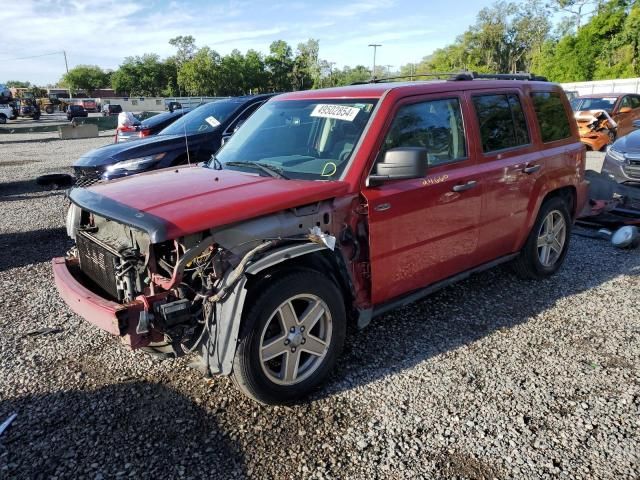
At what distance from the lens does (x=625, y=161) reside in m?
7.53

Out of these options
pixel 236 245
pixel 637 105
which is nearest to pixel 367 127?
pixel 236 245

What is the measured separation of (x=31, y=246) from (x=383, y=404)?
5.56 metres

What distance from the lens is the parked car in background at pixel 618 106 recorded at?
48.8 feet

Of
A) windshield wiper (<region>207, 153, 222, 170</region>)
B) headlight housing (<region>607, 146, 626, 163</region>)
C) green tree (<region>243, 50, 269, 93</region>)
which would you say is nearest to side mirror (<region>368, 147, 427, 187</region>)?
windshield wiper (<region>207, 153, 222, 170</region>)

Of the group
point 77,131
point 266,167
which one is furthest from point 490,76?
point 77,131

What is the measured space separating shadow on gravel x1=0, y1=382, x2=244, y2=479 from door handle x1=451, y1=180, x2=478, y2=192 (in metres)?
2.43

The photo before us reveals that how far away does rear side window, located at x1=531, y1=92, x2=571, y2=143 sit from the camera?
474cm

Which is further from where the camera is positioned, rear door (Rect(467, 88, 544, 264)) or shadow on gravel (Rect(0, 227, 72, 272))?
shadow on gravel (Rect(0, 227, 72, 272))

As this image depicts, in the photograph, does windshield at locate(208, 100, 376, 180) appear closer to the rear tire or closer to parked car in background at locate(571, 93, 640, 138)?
the rear tire

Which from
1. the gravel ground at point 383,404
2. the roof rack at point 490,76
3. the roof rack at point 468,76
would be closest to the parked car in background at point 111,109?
the gravel ground at point 383,404

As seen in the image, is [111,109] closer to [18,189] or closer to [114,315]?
[18,189]

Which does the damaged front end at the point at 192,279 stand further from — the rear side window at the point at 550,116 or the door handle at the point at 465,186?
the rear side window at the point at 550,116

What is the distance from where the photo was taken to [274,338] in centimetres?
301

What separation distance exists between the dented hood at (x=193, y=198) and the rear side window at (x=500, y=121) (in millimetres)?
1655
